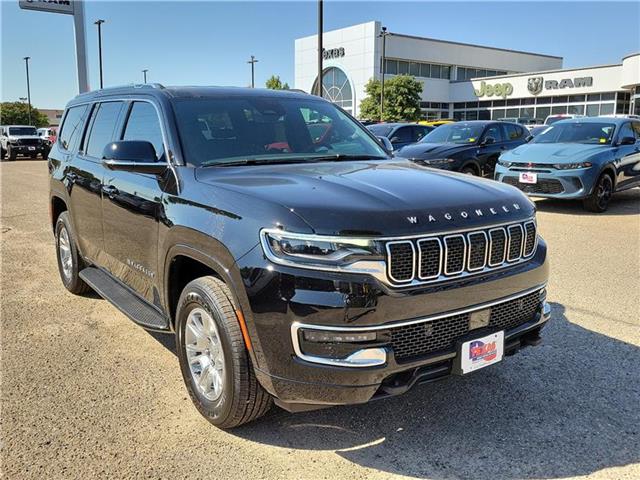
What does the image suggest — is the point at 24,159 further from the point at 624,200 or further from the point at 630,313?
the point at 630,313

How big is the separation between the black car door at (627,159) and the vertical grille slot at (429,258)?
903 cm

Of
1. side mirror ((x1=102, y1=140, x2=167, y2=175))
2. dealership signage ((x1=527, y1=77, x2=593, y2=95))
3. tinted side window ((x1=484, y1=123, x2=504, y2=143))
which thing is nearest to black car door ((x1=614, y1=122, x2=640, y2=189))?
tinted side window ((x1=484, y1=123, x2=504, y2=143))

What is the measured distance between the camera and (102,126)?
478 cm

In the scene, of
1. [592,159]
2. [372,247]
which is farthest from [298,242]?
[592,159]

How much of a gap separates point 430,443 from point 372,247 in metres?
1.18

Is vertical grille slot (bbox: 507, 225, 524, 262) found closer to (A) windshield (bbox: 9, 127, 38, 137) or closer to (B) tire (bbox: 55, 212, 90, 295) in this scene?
(B) tire (bbox: 55, 212, 90, 295)

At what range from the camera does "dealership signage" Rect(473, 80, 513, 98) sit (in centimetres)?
5834

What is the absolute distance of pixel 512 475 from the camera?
2.72 metres

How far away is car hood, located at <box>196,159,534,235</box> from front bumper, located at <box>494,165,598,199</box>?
22.9 ft

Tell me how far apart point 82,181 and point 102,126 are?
512 millimetres

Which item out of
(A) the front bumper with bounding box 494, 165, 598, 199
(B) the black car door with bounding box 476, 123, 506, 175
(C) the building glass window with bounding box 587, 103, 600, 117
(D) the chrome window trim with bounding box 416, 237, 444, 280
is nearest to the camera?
(D) the chrome window trim with bounding box 416, 237, 444, 280

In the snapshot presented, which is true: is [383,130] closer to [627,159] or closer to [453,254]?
[627,159]

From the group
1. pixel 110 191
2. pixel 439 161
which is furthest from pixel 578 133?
pixel 110 191

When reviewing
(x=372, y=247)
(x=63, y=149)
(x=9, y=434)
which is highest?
(x=63, y=149)
